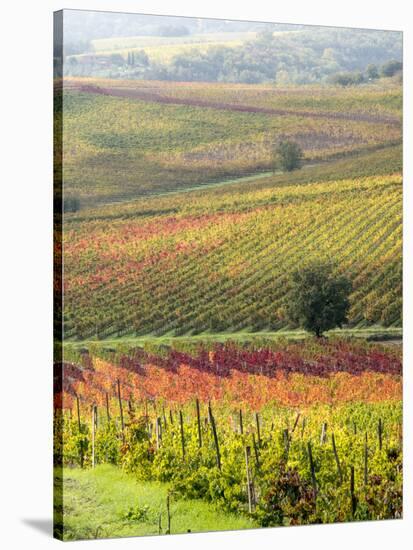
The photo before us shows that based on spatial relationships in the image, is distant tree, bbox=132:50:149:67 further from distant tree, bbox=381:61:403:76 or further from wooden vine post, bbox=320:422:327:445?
wooden vine post, bbox=320:422:327:445

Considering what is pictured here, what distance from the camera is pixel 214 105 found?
11.0 meters

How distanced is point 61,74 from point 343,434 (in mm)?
3593

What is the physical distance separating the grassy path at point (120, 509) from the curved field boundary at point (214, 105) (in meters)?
2.77

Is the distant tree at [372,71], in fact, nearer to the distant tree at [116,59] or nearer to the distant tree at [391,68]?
the distant tree at [391,68]

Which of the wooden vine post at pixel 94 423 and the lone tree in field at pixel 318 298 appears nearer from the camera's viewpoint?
the wooden vine post at pixel 94 423

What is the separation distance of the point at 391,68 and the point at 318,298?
6.82 feet

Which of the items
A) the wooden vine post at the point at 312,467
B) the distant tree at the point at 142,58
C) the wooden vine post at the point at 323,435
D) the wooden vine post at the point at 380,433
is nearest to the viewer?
the distant tree at the point at 142,58

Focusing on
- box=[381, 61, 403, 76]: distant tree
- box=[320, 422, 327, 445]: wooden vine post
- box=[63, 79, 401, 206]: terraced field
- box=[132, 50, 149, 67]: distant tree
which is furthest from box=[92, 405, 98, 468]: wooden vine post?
box=[381, 61, 403, 76]: distant tree

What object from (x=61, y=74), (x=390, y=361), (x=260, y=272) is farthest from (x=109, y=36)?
(x=390, y=361)

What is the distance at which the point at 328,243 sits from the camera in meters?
11.3

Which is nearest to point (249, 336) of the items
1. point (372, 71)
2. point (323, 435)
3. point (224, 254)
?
point (224, 254)

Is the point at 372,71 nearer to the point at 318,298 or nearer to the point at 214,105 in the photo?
the point at 214,105

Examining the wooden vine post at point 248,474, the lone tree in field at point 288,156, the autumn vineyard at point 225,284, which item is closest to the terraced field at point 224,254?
the autumn vineyard at point 225,284

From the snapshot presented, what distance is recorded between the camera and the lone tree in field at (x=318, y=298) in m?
11.2
